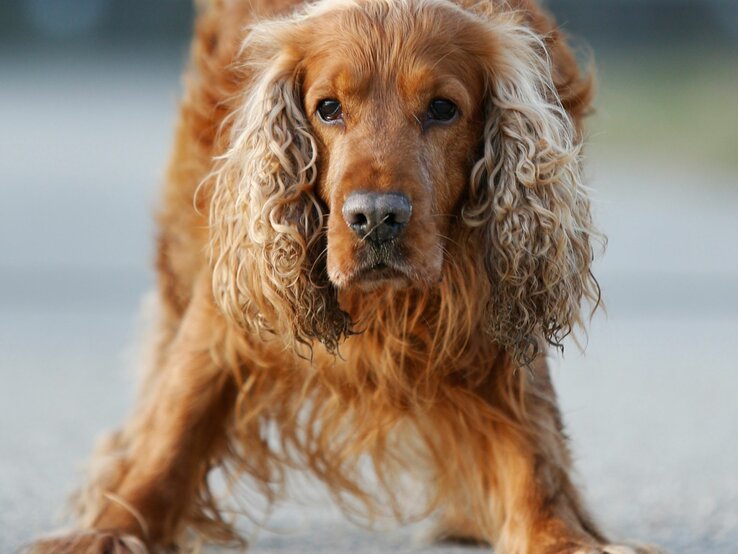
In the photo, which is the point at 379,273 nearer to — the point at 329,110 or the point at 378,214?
the point at 378,214

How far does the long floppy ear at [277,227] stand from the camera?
128 inches

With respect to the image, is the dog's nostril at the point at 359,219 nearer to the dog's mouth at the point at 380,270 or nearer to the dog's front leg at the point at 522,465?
the dog's mouth at the point at 380,270

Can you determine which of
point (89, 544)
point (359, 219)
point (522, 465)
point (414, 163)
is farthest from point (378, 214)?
point (89, 544)

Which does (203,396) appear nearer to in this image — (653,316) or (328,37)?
(328,37)

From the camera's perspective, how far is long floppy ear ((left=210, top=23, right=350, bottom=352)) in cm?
326

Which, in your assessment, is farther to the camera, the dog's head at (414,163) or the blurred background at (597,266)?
the blurred background at (597,266)

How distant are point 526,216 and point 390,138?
381mm

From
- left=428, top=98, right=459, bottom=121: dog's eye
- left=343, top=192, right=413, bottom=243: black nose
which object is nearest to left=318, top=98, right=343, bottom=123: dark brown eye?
left=428, top=98, right=459, bottom=121: dog's eye

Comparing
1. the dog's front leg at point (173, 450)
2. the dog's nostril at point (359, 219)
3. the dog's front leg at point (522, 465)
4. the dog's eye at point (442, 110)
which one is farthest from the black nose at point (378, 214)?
the dog's front leg at point (173, 450)

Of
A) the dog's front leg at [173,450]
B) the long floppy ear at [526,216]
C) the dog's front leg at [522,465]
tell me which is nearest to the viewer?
the long floppy ear at [526,216]

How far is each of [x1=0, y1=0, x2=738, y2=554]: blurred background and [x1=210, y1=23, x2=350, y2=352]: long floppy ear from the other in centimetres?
74

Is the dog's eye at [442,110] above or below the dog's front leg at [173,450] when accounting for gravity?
above

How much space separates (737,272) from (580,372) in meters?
2.99

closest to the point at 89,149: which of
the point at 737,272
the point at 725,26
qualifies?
the point at 737,272
